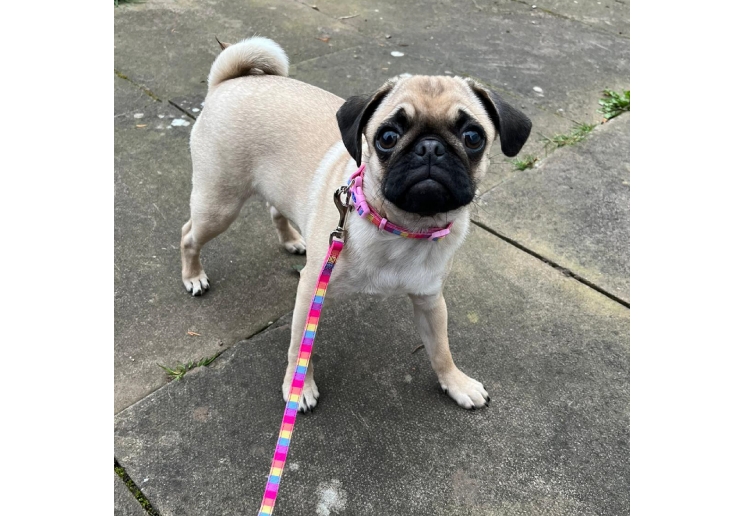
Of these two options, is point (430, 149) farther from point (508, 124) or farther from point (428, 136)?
point (508, 124)

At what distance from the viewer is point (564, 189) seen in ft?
14.9

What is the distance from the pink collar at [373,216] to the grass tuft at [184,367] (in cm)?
125

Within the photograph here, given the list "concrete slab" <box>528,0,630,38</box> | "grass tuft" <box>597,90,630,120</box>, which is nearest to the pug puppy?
"grass tuft" <box>597,90,630,120</box>

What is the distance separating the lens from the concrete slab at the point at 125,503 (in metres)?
2.34

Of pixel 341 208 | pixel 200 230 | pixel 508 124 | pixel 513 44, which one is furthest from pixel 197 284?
pixel 513 44

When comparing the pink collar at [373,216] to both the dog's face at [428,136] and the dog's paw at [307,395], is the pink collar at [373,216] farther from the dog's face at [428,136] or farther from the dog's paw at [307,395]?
the dog's paw at [307,395]

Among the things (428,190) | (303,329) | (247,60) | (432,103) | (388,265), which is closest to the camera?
(428,190)

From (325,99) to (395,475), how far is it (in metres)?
1.91

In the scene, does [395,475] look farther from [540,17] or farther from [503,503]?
[540,17]

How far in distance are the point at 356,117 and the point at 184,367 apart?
1603 millimetres

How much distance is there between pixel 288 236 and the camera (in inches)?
151

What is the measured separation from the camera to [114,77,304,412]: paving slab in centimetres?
311

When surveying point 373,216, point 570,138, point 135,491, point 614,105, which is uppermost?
point 373,216

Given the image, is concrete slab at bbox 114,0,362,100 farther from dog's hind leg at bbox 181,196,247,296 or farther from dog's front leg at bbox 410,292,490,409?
dog's front leg at bbox 410,292,490,409
